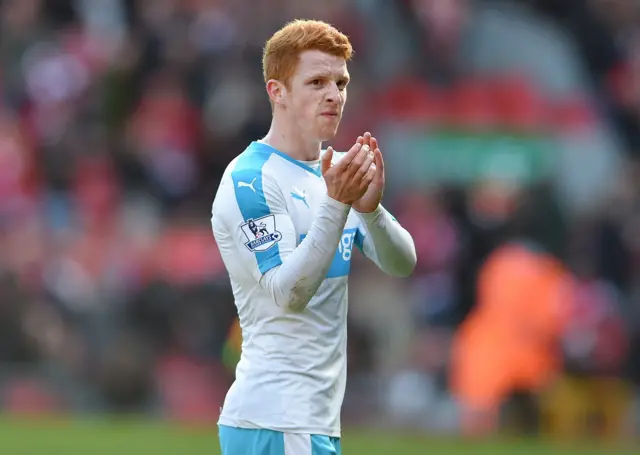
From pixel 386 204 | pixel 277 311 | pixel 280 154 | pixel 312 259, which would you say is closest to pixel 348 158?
pixel 312 259

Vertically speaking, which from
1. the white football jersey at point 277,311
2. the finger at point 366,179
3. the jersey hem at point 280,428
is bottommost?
the jersey hem at point 280,428

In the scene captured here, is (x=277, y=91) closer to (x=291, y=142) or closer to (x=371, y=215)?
(x=291, y=142)

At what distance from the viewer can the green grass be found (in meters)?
10.1

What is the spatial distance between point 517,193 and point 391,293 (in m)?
1.44

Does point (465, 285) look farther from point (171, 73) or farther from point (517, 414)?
point (171, 73)

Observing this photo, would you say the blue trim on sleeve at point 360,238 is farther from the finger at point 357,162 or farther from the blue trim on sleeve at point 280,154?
the finger at point 357,162

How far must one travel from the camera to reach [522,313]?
10.9m

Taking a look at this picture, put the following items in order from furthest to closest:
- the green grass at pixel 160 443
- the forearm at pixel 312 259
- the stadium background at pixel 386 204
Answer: the stadium background at pixel 386 204
the green grass at pixel 160 443
the forearm at pixel 312 259

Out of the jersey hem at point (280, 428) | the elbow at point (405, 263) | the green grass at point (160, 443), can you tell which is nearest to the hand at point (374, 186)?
the elbow at point (405, 263)

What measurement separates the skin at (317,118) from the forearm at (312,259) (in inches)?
2.3

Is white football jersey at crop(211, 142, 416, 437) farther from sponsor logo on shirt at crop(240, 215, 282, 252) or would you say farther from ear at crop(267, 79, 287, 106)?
ear at crop(267, 79, 287, 106)

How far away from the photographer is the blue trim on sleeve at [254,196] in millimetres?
4336

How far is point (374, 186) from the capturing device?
4418 mm

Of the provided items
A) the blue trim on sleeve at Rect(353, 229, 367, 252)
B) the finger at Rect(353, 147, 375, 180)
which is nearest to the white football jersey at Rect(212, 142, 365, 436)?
the blue trim on sleeve at Rect(353, 229, 367, 252)
